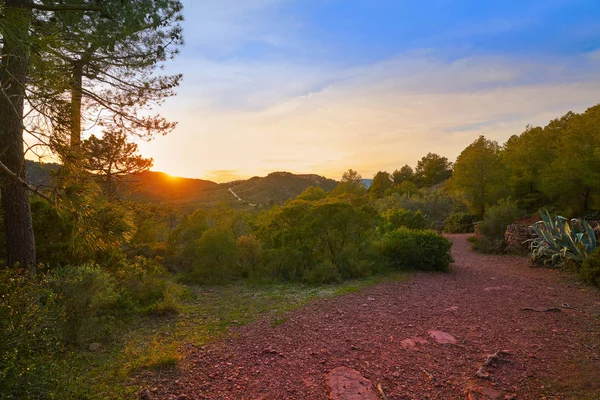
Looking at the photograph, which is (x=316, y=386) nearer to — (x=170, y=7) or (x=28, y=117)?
(x=28, y=117)

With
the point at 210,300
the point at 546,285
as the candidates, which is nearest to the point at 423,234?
the point at 546,285

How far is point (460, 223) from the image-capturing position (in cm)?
2161

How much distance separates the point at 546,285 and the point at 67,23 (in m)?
10.9

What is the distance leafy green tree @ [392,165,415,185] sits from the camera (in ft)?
173

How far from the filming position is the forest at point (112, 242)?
11.1 feet

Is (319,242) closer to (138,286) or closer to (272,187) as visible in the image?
(138,286)

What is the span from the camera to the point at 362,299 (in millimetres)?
6586

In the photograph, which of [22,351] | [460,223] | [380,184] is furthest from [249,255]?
[380,184]

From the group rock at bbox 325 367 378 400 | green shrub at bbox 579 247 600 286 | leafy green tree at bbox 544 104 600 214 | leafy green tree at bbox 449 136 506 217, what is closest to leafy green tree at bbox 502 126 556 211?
leafy green tree at bbox 449 136 506 217

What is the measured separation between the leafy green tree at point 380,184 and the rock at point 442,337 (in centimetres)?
4263

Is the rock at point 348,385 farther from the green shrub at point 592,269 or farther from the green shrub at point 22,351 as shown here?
the green shrub at point 592,269

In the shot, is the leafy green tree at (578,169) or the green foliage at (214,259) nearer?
the green foliage at (214,259)

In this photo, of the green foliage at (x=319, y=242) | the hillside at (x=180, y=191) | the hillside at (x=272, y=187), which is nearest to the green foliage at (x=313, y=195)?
the green foliage at (x=319, y=242)

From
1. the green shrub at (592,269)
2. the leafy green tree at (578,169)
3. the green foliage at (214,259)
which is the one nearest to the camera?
the green shrub at (592,269)
